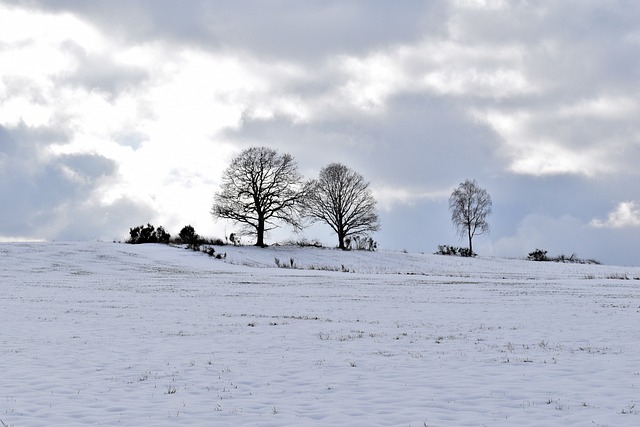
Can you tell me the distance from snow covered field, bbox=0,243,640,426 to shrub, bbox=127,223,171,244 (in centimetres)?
3701

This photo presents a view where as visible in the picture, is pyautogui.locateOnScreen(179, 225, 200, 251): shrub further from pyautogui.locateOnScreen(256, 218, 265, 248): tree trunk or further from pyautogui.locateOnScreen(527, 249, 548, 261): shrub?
pyautogui.locateOnScreen(527, 249, 548, 261): shrub

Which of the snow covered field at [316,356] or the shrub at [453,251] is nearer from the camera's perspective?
the snow covered field at [316,356]

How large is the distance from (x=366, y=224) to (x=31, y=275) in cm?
4481

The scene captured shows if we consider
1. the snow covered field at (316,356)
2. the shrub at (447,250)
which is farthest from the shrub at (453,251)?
the snow covered field at (316,356)

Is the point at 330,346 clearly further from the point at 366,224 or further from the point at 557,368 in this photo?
the point at 366,224

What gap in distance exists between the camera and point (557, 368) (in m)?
12.0

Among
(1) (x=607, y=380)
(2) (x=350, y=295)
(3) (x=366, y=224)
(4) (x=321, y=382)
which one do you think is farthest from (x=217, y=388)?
→ (3) (x=366, y=224)

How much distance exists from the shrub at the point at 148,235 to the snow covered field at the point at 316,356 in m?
37.0

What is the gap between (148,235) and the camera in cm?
6912

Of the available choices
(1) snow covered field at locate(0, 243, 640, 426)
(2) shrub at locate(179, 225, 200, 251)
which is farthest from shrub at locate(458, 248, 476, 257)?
(1) snow covered field at locate(0, 243, 640, 426)

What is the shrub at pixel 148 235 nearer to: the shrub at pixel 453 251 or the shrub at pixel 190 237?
the shrub at pixel 190 237

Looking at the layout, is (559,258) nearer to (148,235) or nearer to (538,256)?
(538,256)

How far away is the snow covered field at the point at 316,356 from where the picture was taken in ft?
29.6

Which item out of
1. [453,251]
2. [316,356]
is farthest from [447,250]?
[316,356]
